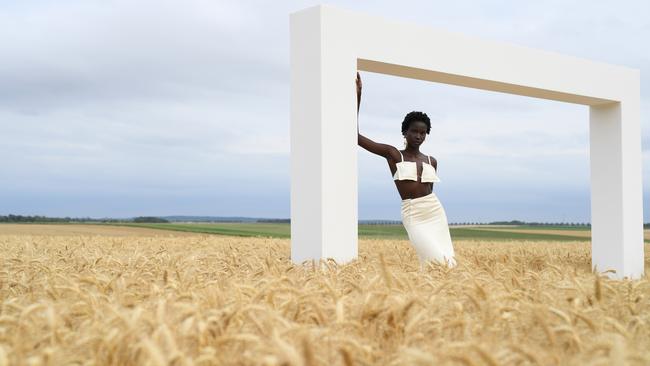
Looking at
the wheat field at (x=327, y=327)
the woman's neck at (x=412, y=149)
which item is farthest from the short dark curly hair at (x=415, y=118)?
the wheat field at (x=327, y=327)

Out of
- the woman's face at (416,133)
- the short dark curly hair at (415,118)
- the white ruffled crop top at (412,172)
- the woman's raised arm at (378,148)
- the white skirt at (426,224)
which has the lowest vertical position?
the white skirt at (426,224)

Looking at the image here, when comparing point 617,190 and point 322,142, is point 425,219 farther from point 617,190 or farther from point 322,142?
point 617,190

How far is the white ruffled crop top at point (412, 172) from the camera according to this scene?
22.9 ft

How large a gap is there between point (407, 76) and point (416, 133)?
651 millimetres

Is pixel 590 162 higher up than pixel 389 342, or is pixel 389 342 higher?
pixel 590 162

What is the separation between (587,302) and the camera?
315cm

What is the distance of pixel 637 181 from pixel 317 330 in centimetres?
814

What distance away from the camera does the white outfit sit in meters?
6.98

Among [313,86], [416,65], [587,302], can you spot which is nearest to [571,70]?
[416,65]

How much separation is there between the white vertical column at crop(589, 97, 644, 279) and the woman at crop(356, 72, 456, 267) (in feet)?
10.1

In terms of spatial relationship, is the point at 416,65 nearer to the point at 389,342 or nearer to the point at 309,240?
the point at 309,240

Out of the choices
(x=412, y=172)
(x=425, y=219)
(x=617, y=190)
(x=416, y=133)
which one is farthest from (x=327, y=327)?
(x=617, y=190)

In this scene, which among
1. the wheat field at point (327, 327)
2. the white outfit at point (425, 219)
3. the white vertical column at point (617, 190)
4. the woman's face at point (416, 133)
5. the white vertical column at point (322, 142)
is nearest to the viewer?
the wheat field at point (327, 327)

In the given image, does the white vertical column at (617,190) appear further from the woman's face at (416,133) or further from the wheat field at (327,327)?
the wheat field at (327,327)
